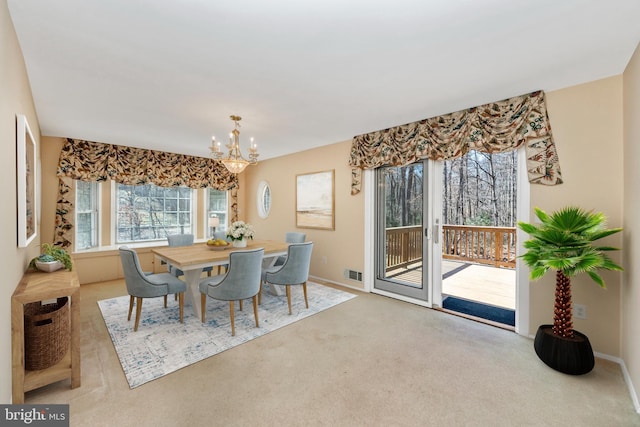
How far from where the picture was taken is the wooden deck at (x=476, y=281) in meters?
3.83

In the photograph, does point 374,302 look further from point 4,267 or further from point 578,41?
point 4,267

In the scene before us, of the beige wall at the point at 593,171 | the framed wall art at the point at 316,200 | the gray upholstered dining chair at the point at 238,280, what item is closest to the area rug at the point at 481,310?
the beige wall at the point at 593,171

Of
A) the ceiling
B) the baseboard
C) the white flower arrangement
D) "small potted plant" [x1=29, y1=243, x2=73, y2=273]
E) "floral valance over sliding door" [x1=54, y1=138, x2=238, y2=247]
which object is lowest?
the baseboard

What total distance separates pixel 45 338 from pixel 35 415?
544 mm

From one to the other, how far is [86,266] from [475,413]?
570 centimetres

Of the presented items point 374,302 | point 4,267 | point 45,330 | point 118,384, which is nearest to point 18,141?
point 4,267

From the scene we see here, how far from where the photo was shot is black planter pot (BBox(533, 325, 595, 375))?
210 cm

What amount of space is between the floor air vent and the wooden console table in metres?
3.33

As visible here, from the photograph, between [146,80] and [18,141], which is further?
[146,80]

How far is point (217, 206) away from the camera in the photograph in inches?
250

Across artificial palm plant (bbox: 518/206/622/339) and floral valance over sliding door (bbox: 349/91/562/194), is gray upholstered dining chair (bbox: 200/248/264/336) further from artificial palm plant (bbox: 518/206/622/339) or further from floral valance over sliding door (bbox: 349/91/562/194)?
artificial palm plant (bbox: 518/206/622/339)

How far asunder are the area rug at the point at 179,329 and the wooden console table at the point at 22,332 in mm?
376

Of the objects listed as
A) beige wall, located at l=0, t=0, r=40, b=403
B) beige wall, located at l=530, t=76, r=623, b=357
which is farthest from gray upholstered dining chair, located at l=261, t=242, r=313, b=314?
beige wall, located at l=530, t=76, r=623, b=357

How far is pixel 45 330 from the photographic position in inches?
74.7
